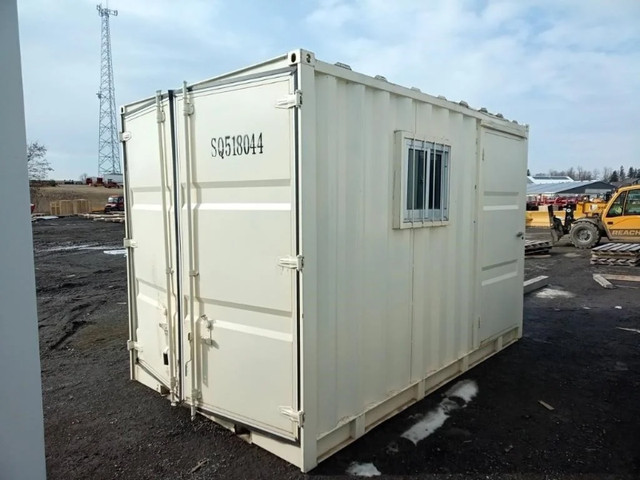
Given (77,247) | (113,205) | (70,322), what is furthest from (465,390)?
(113,205)

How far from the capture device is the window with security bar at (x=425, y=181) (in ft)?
11.8

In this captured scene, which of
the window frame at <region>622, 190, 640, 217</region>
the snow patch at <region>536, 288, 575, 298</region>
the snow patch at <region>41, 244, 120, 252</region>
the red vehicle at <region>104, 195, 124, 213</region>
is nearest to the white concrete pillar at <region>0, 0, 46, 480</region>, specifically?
the snow patch at <region>536, 288, 575, 298</region>

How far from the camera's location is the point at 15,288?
1253mm

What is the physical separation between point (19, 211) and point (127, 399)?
10.9ft

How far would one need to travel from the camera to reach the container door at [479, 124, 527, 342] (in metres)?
4.80

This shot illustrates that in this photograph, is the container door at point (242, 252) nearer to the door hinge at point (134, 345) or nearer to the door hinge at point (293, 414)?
the door hinge at point (293, 414)

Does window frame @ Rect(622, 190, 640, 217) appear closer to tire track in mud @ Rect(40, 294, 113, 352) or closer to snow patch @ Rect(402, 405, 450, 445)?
snow patch @ Rect(402, 405, 450, 445)

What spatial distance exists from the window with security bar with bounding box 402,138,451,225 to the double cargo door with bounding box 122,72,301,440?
121cm

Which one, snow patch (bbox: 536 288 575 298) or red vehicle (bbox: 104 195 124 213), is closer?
snow patch (bbox: 536 288 575 298)

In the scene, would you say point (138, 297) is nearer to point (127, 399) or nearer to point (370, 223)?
point (127, 399)

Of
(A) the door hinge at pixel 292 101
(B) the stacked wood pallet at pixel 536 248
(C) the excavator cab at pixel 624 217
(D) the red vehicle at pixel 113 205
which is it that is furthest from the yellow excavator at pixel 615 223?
(D) the red vehicle at pixel 113 205

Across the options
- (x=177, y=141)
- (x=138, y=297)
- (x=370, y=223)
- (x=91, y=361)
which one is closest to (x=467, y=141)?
(x=370, y=223)

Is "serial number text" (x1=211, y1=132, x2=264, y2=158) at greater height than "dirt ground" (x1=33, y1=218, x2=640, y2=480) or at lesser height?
greater

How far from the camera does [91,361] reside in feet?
16.4
